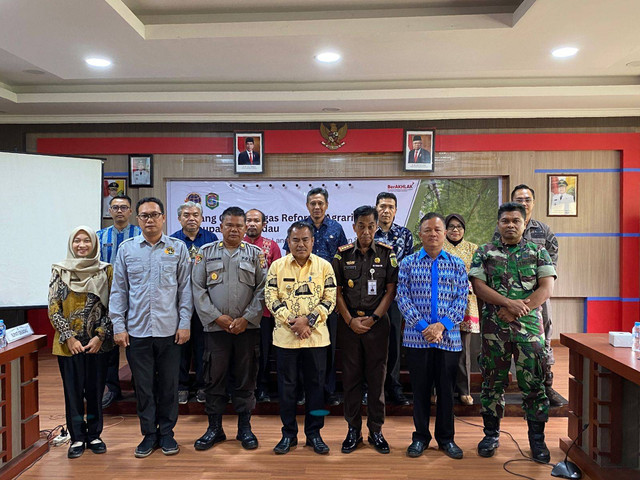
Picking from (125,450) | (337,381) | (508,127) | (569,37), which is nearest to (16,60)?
(125,450)

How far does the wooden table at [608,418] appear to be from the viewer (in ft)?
8.77

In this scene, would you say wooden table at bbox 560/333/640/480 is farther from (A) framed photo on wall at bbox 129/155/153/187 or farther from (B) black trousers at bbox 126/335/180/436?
(A) framed photo on wall at bbox 129/155/153/187

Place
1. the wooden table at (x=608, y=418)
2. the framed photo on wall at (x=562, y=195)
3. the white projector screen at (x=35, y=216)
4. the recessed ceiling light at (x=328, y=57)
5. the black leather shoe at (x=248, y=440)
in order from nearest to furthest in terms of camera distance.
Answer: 1. the wooden table at (x=608, y=418)
2. the black leather shoe at (x=248, y=440)
3. the recessed ceiling light at (x=328, y=57)
4. the white projector screen at (x=35, y=216)
5. the framed photo on wall at (x=562, y=195)

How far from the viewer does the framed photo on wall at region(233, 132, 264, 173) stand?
5.95 metres

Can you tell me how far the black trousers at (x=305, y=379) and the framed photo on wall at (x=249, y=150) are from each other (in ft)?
11.1

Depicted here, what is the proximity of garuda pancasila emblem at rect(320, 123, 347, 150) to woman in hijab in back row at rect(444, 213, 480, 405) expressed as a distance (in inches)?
99.2

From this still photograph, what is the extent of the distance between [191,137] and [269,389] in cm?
336

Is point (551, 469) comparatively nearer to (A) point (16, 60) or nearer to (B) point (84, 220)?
(B) point (84, 220)

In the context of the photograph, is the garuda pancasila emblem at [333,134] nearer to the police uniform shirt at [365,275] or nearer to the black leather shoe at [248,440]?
the police uniform shirt at [365,275]

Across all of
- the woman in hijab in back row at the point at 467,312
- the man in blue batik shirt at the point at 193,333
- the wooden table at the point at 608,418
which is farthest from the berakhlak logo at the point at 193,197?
the wooden table at the point at 608,418

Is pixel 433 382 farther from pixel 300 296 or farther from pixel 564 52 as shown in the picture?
pixel 564 52

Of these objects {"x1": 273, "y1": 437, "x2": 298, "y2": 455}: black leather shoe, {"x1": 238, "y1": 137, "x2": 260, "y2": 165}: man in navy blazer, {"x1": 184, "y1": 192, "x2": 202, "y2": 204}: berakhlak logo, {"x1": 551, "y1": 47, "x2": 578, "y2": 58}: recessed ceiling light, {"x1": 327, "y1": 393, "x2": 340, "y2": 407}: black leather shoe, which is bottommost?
{"x1": 273, "y1": 437, "x2": 298, "y2": 455}: black leather shoe

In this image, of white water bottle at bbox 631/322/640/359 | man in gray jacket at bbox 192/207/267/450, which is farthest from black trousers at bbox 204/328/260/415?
white water bottle at bbox 631/322/640/359

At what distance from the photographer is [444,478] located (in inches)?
108
